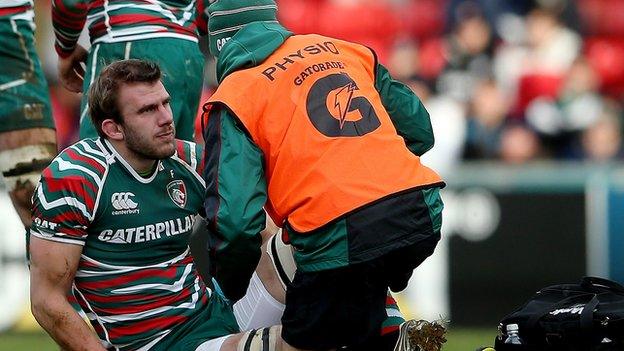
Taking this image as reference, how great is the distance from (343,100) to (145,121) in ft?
2.68

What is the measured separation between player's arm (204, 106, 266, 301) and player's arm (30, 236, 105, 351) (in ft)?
2.00

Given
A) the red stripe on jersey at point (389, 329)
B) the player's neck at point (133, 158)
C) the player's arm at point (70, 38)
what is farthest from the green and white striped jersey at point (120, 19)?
the red stripe on jersey at point (389, 329)

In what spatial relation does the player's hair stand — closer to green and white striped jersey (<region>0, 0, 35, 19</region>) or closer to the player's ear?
the player's ear

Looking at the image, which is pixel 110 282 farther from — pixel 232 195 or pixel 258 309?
pixel 232 195

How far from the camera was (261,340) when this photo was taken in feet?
17.6

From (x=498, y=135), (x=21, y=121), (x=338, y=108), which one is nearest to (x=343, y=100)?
(x=338, y=108)

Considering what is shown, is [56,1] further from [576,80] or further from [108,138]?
[576,80]

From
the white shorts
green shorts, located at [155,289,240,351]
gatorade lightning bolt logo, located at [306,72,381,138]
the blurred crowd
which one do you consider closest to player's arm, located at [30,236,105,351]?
green shorts, located at [155,289,240,351]

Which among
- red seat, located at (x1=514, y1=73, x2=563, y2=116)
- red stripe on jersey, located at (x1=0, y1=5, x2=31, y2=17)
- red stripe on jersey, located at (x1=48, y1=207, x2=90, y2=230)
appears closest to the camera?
red stripe on jersey, located at (x1=48, y1=207, x2=90, y2=230)

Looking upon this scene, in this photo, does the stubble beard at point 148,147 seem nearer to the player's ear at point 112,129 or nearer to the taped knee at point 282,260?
the player's ear at point 112,129

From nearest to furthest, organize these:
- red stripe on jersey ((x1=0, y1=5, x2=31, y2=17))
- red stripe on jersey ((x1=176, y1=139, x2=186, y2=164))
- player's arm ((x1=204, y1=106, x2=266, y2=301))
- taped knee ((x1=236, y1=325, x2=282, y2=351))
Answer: player's arm ((x1=204, y1=106, x2=266, y2=301))
taped knee ((x1=236, y1=325, x2=282, y2=351))
red stripe on jersey ((x1=176, y1=139, x2=186, y2=164))
red stripe on jersey ((x1=0, y1=5, x2=31, y2=17))

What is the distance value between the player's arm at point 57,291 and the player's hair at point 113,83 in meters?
0.52

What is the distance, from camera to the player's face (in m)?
5.34

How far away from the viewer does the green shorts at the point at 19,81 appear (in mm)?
6648
